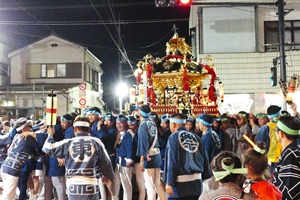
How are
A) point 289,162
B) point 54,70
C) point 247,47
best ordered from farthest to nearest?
1. point 54,70
2. point 247,47
3. point 289,162

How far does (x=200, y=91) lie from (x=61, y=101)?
51.0 ft

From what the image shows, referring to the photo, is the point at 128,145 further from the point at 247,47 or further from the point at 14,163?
the point at 247,47

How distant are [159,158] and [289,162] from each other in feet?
13.8

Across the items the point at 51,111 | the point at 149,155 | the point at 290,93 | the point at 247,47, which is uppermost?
the point at 247,47

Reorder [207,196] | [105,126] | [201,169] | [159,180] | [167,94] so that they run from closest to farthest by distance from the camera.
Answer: [207,196], [201,169], [159,180], [105,126], [167,94]

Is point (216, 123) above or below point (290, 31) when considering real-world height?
below

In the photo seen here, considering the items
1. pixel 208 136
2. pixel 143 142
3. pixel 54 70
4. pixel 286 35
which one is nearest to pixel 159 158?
pixel 143 142

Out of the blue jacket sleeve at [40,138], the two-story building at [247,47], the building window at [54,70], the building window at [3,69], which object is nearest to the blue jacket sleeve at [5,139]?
the blue jacket sleeve at [40,138]

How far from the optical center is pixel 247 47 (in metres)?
18.1

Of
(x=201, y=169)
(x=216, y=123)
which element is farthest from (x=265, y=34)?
(x=201, y=169)

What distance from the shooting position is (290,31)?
18156mm

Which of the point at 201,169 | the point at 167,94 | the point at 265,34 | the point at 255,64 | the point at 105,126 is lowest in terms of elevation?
the point at 201,169

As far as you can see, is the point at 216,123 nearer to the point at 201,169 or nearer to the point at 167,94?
the point at 201,169

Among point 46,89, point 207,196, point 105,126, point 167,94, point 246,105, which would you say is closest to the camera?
point 207,196
